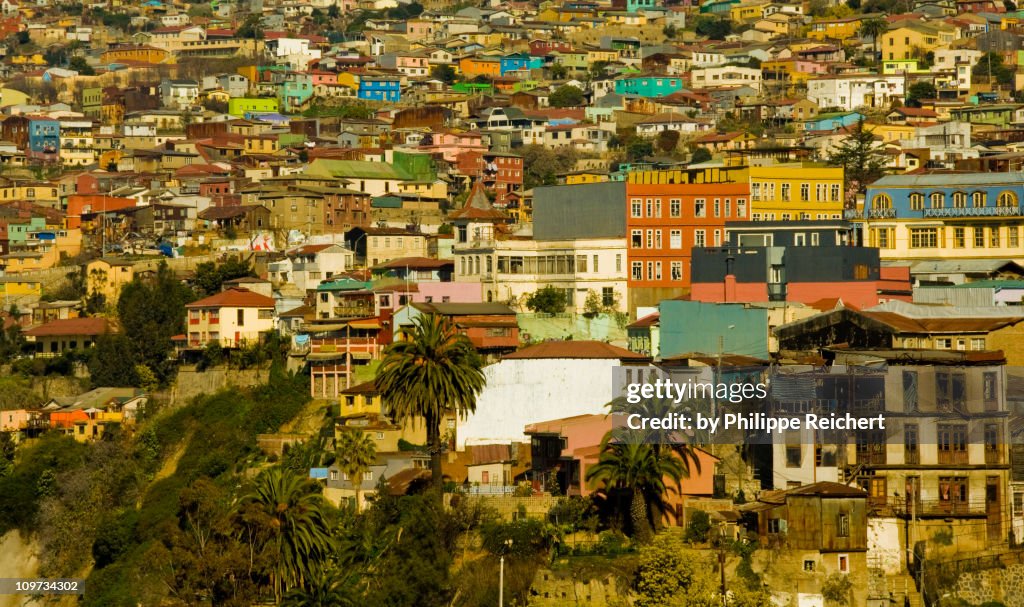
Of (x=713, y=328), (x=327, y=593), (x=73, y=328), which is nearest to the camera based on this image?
(x=327, y=593)

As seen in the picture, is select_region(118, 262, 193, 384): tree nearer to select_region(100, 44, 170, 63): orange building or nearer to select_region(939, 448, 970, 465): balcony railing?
select_region(939, 448, 970, 465): balcony railing

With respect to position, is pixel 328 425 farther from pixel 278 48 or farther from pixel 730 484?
pixel 278 48

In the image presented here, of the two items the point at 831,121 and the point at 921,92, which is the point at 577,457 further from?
the point at 921,92

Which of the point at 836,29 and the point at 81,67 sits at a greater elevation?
the point at 836,29

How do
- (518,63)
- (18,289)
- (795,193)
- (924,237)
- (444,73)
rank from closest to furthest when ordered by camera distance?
(924,237), (795,193), (18,289), (444,73), (518,63)

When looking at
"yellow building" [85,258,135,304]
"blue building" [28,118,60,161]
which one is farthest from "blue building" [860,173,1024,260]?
"blue building" [28,118,60,161]

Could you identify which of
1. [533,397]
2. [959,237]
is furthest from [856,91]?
[533,397]

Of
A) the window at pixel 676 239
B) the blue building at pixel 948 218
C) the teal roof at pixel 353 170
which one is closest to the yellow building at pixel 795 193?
the blue building at pixel 948 218

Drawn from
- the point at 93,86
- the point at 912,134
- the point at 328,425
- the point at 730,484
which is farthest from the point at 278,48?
the point at 730,484
